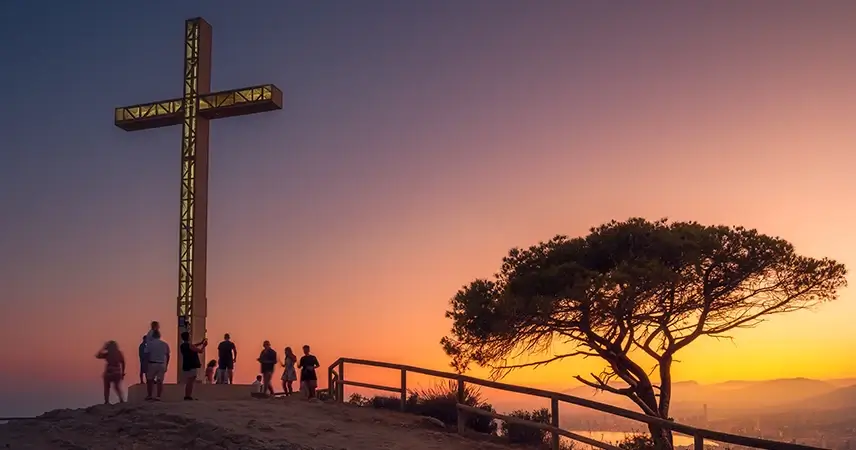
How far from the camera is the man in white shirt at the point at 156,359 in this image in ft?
58.6

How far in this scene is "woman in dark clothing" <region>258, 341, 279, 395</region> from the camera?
Result: 71.5 ft

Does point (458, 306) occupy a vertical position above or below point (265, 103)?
below

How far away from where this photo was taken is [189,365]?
745 inches

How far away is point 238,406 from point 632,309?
10.2 meters

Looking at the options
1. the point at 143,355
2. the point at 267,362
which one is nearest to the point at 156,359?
the point at 143,355

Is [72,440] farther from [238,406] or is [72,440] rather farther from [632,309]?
[632,309]

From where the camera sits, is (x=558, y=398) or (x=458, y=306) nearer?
(x=558, y=398)

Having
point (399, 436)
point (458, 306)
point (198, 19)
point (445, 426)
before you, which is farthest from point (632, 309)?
point (198, 19)

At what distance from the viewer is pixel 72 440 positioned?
589 inches

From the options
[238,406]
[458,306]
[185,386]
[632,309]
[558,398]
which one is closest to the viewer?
[558,398]

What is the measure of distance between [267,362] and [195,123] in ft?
21.3

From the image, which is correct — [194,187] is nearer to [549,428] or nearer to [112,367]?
[112,367]

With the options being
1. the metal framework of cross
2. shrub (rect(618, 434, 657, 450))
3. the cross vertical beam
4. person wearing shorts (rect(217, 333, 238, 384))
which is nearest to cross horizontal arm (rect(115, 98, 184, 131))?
the metal framework of cross

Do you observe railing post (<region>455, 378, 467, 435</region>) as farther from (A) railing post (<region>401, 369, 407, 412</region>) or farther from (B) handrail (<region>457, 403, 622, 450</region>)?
(A) railing post (<region>401, 369, 407, 412</region>)
